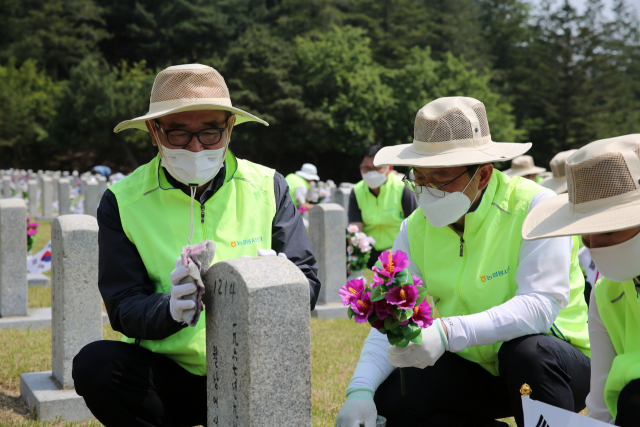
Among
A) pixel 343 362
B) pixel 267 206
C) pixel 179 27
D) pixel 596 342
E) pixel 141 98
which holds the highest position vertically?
pixel 179 27

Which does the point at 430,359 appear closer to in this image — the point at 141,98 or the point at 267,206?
the point at 267,206

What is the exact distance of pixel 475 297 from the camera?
2869 millimetres

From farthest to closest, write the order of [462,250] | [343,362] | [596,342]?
[343,362], [462,250], [596,342]

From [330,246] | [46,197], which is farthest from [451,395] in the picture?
[46,197]

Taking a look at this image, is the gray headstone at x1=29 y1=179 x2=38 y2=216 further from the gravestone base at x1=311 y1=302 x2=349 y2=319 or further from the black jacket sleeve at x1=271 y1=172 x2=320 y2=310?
the black jacket sleeve at x1=271 y1=172 x2=320 y2=310

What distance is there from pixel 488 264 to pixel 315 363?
2.63 metres

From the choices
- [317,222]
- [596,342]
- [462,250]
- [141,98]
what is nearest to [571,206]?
[596,342]

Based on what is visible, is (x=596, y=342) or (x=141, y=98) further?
(x=141, y=98)

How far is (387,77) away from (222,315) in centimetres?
3896

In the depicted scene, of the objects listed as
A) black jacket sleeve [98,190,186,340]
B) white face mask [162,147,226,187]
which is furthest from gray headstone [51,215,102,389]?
white face mask [162,147,226,187]

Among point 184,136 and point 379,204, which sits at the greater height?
point 184,136

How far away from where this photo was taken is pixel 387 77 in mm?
40062

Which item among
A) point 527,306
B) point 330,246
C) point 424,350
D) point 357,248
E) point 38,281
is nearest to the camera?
Result: point 424,350

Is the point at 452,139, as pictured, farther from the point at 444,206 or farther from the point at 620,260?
the point at 620,260
